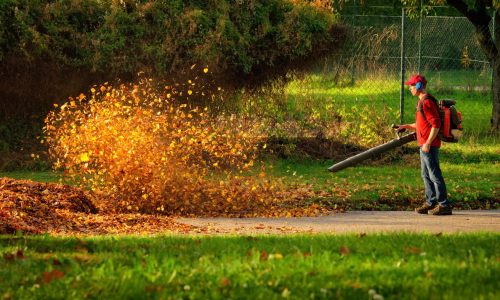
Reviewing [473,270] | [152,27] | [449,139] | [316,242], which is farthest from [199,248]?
[152,27]

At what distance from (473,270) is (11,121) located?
11.8 m

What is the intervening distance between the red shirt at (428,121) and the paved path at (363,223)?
93cm

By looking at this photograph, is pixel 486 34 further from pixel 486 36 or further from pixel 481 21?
pixel 481 21

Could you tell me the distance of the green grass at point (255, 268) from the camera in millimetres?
7051

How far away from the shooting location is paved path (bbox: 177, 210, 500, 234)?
11.3 m

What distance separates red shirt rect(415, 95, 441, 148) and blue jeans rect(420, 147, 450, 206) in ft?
0.46

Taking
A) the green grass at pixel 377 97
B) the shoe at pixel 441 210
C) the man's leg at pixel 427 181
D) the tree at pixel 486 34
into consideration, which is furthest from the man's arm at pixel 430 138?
the tree at pixel 486 34

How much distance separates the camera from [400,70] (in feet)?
97.7

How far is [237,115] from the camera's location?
1905 centimetres

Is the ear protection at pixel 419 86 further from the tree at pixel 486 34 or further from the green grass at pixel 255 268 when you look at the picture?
the tree at pixel 486 34

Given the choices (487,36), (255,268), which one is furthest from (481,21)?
(255,268)

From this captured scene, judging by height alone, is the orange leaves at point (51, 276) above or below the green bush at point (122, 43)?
below

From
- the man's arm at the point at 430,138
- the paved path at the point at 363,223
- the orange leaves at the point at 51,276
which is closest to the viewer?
the orange leaves at the point at 51,276

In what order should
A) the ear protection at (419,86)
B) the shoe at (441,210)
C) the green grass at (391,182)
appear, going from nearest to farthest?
the ear protection at (419,86), the shoe at (441,210), the green grass at (391,182)
